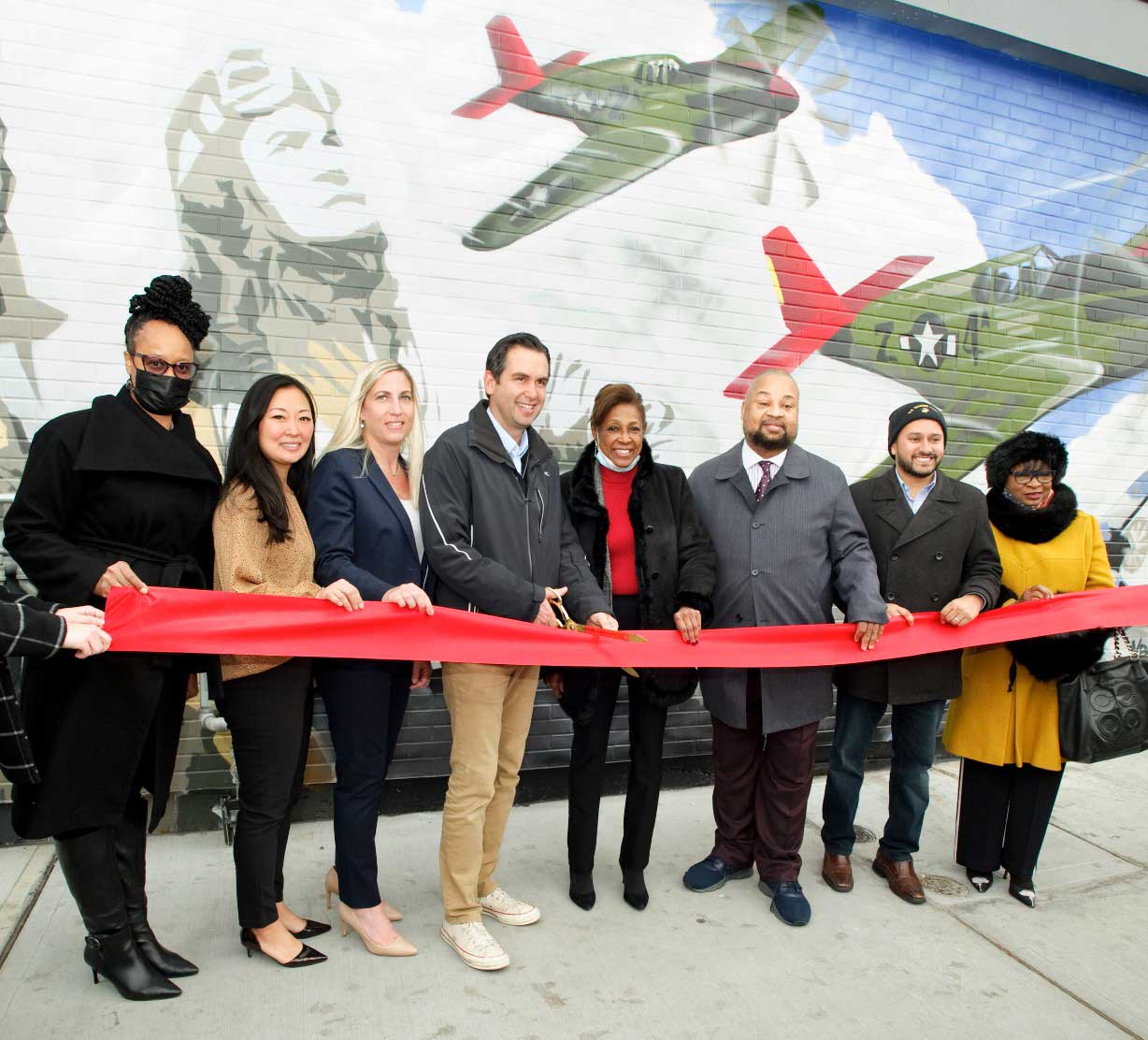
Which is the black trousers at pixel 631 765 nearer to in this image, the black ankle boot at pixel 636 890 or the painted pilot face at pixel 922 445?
the black ankle boot at pixel 636 890

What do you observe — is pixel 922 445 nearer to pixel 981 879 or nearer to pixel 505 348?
pixel 505 348

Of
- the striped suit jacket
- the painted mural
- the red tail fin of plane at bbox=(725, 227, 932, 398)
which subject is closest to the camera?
the striped suit jacket

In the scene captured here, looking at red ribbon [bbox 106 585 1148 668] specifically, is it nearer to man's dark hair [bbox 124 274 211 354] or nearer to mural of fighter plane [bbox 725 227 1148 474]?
man's dark hair [bbox 124 274 211 354]

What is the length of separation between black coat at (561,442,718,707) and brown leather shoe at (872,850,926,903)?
1.29 meters

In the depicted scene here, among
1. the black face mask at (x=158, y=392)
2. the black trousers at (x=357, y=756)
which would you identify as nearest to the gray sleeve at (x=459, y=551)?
the black trousers at (x=357, y=756)

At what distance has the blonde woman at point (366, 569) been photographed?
296 cm

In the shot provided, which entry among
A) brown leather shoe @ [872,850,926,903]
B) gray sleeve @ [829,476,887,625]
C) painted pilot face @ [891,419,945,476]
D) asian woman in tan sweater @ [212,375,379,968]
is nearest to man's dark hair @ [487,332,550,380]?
asian woman in tan sweater @ [212,375,379,968]

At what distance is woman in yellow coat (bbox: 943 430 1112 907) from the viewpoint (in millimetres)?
3607

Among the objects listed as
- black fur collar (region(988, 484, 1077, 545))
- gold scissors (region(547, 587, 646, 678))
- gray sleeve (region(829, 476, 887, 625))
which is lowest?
gold scissors (region(547, 587, 646, 678))

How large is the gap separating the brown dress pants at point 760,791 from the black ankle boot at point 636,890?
430 mm

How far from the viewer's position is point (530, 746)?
15.2ft

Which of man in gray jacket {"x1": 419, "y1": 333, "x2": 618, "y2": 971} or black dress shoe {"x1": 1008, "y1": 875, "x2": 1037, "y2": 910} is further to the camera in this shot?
black dress shoe {"x1": 1008, "y1": 875, "x2": 1037, "y2": 910}

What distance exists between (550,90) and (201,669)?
341cm

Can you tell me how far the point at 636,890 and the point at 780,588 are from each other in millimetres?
1365
